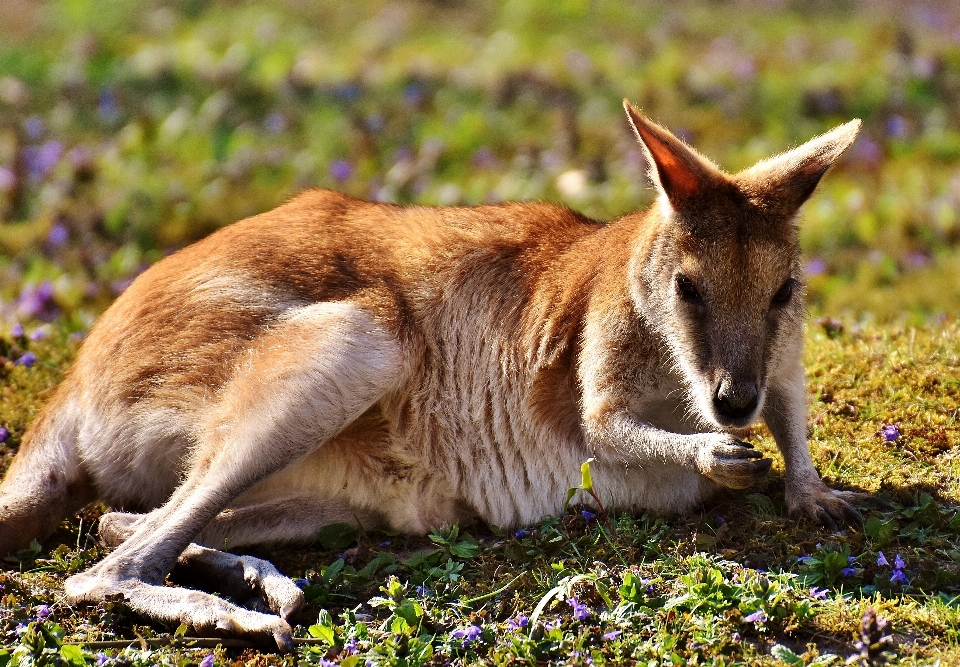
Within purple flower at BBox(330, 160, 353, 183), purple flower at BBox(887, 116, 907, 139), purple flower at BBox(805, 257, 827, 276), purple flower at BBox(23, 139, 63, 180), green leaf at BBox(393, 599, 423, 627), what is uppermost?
purple flower at BBox(23, 139, 63, 180)

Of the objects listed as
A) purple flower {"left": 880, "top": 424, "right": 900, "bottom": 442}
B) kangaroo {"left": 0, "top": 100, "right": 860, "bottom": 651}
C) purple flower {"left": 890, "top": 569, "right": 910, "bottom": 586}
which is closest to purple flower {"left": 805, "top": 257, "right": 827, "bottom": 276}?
purple flower {"left": 880, "top": 424, "right": 900, "bottom": 442}

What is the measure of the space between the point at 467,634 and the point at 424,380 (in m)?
1.25

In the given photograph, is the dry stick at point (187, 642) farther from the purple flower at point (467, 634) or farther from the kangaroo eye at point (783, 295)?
the kangaroo eye at point (783, 295)

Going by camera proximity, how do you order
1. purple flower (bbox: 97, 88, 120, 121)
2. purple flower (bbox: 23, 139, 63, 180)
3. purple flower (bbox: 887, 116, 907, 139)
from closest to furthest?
purple flower (bbox: 23, 139, 63, 180)
purple flower (bbox: 887, 116, 907, 139)
purple flower (bbox: 97, 88, 120, 121)

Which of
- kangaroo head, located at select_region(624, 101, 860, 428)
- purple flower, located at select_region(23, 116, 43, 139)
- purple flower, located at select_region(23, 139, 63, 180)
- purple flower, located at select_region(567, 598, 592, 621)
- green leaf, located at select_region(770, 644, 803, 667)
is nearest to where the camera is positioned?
green leaf, located at select_region(770, 644, 803, 667)

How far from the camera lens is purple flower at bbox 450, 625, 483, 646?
354 centimetres

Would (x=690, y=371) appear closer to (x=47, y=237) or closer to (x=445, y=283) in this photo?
(x=445, y=283)

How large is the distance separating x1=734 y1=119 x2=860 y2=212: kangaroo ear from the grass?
862 millimetres

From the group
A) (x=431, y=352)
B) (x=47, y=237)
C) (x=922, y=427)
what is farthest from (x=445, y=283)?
(x=47, y=237)

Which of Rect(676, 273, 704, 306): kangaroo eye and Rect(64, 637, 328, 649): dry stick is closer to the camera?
Rect(64, 637, 328, 649): dry stick

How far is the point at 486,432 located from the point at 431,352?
1.25 ft

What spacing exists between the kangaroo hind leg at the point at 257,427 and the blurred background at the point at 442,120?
9.28 ft

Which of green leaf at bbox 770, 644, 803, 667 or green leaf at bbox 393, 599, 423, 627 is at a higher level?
green leaf at bbox 393, 599, 423, 627

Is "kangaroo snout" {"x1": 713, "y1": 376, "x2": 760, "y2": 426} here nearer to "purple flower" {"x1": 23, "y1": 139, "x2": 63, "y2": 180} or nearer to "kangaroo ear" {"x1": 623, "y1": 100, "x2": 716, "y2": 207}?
"kangaroo ear" {"x1": 623, "y1": 100, "x2": 716, "y2": 207}
